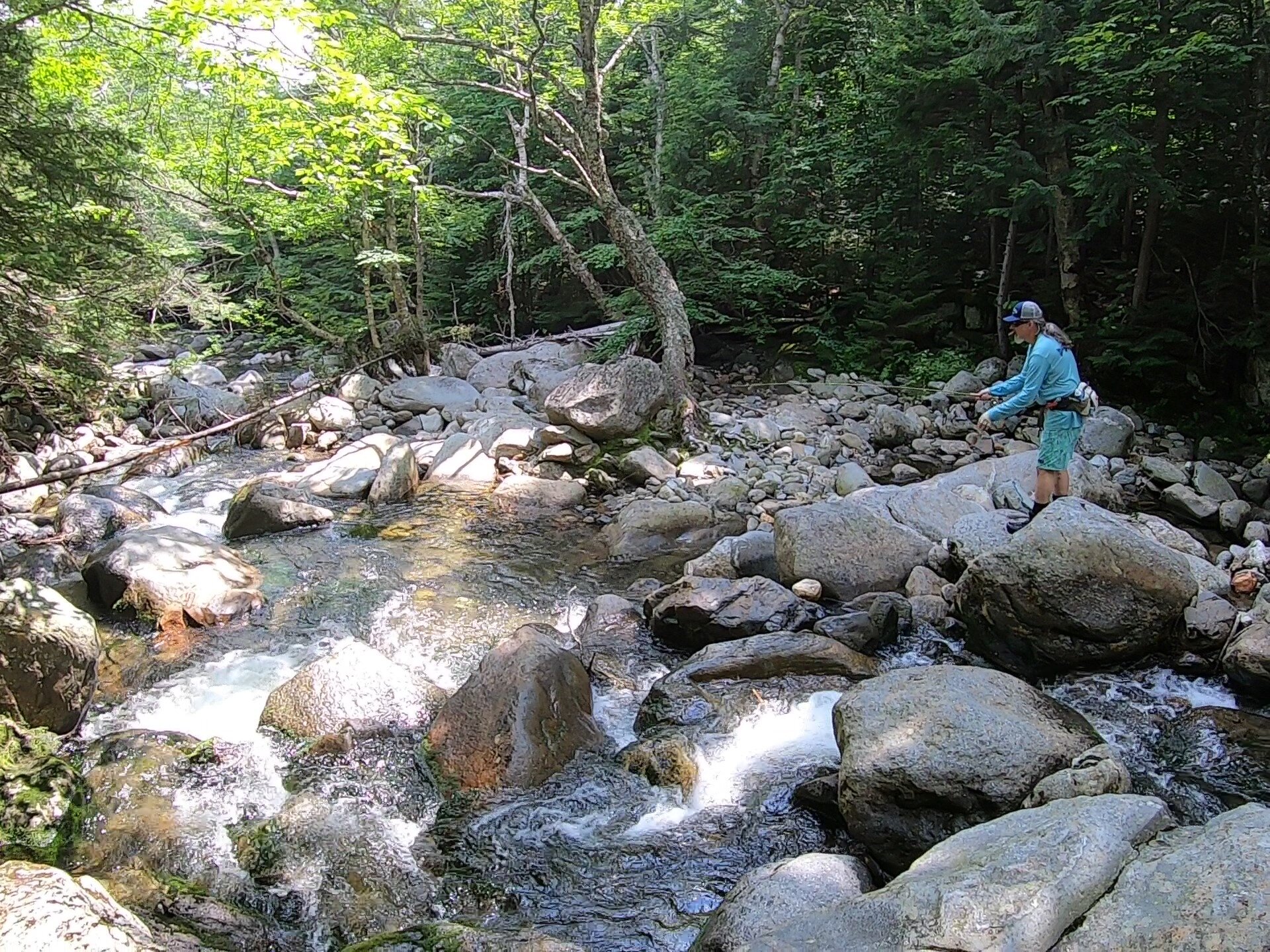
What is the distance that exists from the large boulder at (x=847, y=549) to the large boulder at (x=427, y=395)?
8284mm

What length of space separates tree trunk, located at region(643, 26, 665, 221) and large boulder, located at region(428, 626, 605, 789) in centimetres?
1241

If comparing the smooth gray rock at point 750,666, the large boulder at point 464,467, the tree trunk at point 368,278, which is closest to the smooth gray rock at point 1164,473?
the smooth gray rock at point 750,666

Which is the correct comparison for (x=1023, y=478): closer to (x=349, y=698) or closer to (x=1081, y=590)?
(x=1081, y=590)

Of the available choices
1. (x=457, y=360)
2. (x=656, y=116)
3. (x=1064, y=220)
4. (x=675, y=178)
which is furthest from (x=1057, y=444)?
(x=656, y=116)

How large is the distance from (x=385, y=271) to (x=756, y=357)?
7.52 meters

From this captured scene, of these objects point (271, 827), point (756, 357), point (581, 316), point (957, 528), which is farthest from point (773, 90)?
point (271, 827)

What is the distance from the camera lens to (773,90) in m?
16.8

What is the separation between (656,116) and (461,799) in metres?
16.1

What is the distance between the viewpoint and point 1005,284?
45.9 feet

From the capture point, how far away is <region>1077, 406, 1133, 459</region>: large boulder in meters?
11.0

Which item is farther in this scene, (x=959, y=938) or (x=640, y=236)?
(x=640, y=236)

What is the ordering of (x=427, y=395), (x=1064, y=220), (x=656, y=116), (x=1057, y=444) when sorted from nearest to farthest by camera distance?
(x=1057, y=444), (x=1064, y=220), (x=427, y=395), (x=656, y=116)

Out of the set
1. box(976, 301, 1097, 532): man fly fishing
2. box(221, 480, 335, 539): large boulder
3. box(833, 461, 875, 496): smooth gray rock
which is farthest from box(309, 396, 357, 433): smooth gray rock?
box(976, 301, 1097, 532): man fly fishing

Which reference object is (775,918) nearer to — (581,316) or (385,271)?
(385,271)
